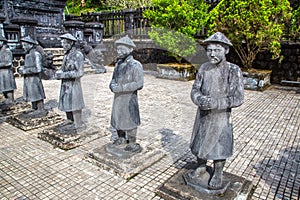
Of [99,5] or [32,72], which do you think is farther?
[99,5]

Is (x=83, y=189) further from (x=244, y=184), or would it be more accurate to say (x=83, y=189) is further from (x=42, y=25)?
(x=42, y=25)

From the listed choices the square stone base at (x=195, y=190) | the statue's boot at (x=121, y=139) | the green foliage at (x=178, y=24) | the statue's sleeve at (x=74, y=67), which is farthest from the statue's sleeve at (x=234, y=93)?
the green foliage at (x=178, y=24)

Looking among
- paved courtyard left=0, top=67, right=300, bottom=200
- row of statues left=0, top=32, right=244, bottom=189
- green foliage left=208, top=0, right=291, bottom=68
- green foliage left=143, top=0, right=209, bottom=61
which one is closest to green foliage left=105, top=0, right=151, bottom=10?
green foliage left=143, top=0, right=209, bottom=61

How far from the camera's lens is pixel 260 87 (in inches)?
393

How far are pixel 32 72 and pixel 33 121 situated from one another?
1188mm

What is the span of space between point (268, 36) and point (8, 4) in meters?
15.3

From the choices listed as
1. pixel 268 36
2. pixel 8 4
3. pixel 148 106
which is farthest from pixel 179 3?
pixel 8 4

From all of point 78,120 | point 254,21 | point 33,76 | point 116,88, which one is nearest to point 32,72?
point 33,76

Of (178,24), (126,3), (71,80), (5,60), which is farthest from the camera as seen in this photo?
(126,3)

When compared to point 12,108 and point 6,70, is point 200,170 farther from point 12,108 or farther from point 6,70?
point 12,108

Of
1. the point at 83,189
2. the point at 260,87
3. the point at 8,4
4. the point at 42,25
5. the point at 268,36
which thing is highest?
the point at 8,4

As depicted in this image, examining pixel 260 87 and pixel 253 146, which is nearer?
pixel 253 146

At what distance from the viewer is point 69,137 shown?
16.5 ft

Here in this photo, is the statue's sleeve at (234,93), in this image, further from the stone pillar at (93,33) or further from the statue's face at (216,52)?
the stone pillar at (93,33)
